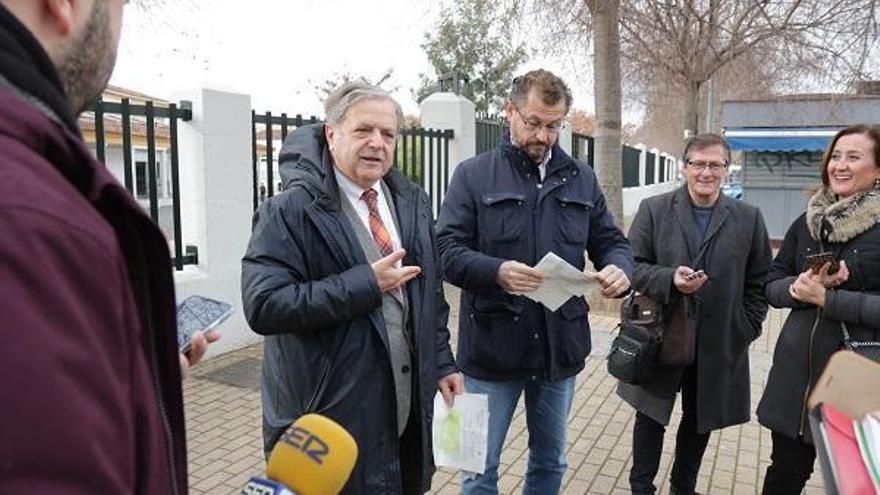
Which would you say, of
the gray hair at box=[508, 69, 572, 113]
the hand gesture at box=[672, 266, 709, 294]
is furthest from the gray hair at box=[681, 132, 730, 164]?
the gray hair at box=[508, 69, 572, 113]

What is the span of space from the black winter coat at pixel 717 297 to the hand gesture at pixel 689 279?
0.08 m

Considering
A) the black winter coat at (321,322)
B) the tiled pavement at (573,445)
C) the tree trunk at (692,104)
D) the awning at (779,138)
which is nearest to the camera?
the black winter coat at (321,322)

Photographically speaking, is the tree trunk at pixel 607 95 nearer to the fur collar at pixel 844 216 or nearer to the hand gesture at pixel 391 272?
the fur collar at pixel 844 216

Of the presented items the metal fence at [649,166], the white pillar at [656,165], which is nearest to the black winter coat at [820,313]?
the metal fence at [649,166]

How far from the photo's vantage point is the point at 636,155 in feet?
67.6

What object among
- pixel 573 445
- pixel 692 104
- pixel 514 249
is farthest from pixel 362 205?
pixel 692 104

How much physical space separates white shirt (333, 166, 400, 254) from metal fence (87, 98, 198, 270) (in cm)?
311

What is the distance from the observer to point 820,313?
3016mm

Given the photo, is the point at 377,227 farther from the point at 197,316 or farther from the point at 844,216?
the point at 844,216

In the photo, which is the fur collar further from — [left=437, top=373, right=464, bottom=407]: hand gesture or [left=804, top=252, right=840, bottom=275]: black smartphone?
[left=437, top=373, right=464, bottom=407]: hand gesture

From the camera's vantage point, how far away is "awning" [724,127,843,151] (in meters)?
14.5

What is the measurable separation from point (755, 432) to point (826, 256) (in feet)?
7.33

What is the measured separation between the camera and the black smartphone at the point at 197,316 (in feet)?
4.90

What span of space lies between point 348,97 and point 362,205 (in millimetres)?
378
